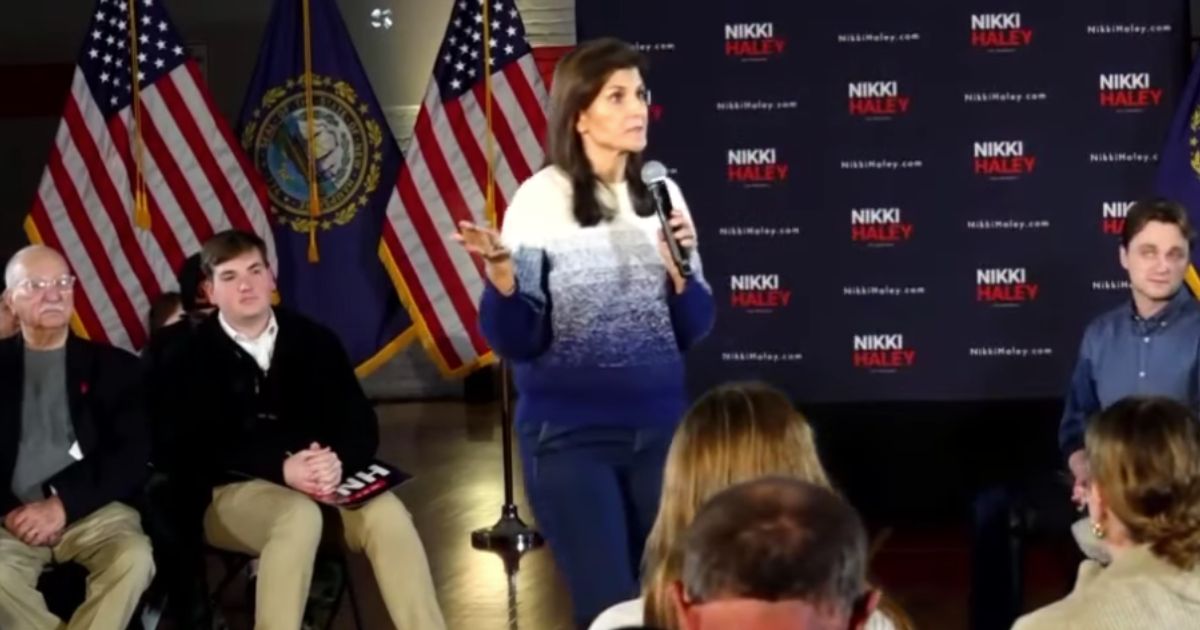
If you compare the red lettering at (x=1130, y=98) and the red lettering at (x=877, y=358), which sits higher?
the red lettering at (x=1130, y=98)

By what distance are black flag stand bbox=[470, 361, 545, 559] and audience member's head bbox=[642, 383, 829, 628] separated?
13.5 feet

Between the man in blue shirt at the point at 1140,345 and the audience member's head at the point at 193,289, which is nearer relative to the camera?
the man in blue shirt at the point at 1140,345

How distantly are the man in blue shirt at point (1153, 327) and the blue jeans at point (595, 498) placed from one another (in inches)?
69.5

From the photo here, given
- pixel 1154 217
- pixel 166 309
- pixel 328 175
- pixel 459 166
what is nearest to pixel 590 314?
pixel 1154 217

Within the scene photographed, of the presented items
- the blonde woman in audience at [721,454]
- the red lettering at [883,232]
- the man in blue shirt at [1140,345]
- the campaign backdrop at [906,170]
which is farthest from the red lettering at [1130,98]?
the blonde woman in audience at [721,454]

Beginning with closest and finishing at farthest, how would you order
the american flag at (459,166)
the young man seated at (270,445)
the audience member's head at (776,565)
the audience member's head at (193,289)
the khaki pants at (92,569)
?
the audience member's head at (776,565), the khaki pants at (92,569), the young man seated at (270,445), the audience member's head at (193,289), the american flag at (459,166)

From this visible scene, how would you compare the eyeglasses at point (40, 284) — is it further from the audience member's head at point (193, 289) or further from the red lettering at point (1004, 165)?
the red lettering at point (1004, 165)

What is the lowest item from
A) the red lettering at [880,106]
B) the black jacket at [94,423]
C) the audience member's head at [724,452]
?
the black jacket at [94,423]

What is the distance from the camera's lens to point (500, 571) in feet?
20.4

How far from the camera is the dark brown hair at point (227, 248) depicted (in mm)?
4551

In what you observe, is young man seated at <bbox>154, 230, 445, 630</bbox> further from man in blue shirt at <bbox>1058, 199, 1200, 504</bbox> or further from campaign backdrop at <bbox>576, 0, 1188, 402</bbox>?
campaign backdrop at <bbox>576, 0, 1188, 402</bbox>

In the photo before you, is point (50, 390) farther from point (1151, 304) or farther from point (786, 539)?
point (786, 539)

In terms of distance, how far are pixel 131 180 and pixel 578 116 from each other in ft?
14.2

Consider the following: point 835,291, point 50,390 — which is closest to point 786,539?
point 50,390
